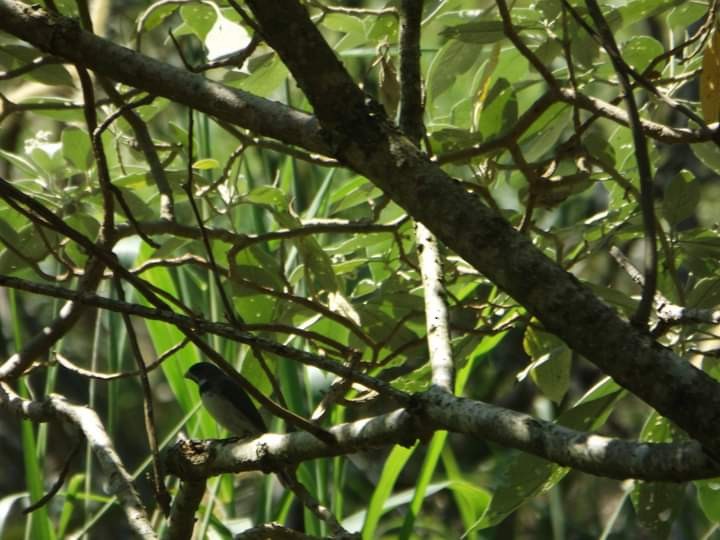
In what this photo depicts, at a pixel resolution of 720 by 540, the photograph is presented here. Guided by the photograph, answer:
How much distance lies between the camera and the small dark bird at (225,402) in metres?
2.94

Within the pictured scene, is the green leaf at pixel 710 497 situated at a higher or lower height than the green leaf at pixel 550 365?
lower

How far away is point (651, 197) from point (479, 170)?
108cm

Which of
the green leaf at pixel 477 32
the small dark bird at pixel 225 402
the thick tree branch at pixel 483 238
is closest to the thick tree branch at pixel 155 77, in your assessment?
the thick tree branch at pixel 483 238

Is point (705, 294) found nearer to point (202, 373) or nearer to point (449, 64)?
point (449, 64)

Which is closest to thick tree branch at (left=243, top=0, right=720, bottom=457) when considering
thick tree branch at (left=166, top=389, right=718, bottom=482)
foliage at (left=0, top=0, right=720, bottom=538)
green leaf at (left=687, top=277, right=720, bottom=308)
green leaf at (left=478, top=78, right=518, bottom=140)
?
thick tree branch at (left=166, top=389, right=718, bottom=482)

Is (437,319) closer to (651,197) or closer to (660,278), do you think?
(651,197)

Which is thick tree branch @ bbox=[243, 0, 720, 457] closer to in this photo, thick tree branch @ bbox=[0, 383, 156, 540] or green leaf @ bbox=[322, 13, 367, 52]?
thick tree branch @ bbox=[0, 383, 156, 540]

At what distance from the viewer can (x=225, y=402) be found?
3145 mm

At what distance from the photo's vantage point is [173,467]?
1773 millimetres

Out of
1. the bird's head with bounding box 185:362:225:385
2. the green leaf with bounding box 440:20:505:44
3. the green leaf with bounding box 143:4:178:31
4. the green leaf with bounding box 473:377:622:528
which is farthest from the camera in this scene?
the bird's head with bounding box 185:362:225:385

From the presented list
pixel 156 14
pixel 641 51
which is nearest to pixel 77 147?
pixel 156 14

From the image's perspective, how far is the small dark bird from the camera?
9.66 ft

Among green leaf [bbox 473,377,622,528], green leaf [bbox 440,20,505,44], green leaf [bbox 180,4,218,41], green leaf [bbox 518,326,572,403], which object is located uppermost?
green leaf [bbox 180,4,218,41]

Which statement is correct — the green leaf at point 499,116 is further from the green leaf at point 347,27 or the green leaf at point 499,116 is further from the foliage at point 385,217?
the green leaf at point 347,27
